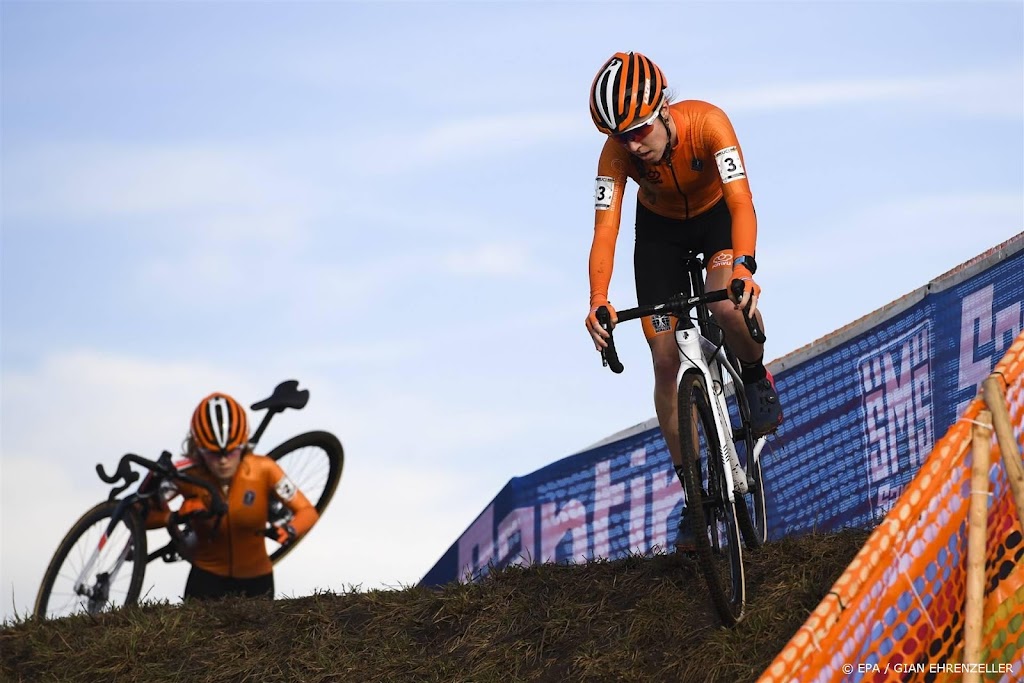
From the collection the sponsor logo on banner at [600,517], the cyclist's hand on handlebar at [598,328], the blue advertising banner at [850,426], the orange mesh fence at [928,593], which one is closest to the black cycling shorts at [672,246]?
the cyclist's hand on handlebar at [598,328]

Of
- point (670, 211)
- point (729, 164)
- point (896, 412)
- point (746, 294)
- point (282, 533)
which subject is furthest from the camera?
point (282, 533)

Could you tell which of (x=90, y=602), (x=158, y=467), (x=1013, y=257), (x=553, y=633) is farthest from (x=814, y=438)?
(x=90, y=602)

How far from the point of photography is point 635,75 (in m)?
6.58

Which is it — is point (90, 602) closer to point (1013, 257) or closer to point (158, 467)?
point (158, 467)

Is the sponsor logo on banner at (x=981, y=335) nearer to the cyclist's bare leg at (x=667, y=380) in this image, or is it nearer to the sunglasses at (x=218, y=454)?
the cyclist's bare leg at (x=667, y=380)

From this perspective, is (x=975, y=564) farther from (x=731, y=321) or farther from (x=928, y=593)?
(x=731, y=321)

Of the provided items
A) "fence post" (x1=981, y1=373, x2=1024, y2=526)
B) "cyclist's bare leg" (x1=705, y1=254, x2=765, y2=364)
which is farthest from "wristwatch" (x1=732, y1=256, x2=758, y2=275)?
"fence post" (x1=981, y1=373, x2=1024, y2=526)

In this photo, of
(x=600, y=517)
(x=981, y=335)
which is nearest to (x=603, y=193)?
(x=981, y=335)

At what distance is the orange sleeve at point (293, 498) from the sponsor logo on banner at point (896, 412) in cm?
515

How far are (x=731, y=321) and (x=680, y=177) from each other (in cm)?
89

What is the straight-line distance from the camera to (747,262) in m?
6.39

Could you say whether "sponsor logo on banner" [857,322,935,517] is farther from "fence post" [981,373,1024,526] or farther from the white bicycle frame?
"fence post" [981,373,1024,526]

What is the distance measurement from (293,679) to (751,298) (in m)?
3.47

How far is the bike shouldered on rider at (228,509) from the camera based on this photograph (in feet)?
36.4
